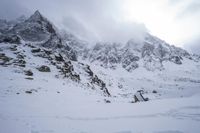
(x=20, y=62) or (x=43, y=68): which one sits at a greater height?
(x=20, y=62)

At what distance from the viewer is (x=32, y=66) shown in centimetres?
4078

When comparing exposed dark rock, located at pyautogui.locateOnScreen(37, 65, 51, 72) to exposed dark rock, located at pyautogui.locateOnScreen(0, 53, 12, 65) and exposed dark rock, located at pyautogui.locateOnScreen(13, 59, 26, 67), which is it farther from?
exposed dark rock, located at pyautogui.locateOnScreen(0, 53, 12, 65)

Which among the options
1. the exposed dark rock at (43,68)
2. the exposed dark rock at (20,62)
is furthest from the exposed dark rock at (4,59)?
the exposed dark rock at (43,68)

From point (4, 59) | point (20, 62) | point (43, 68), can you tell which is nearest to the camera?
point (4, 59)

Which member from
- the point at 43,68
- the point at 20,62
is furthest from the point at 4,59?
the point at 43,68

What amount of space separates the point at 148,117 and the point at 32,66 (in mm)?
34771

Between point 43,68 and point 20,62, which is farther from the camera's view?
point 43,68

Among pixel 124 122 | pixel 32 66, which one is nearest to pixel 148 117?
pixel 124 122

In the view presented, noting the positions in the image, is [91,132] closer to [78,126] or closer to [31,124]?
[78,126]

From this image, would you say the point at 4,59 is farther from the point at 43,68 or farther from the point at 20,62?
the point at 43,68

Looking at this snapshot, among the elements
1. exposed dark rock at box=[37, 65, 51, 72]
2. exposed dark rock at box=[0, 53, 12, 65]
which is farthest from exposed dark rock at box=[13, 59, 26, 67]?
exposed dark rock at box=[37, 65, 51, 72]

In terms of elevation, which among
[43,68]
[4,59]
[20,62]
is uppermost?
[4,59]

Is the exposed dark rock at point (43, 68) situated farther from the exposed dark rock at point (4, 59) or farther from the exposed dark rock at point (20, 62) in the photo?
the exposed dark rock at point (4, 59)

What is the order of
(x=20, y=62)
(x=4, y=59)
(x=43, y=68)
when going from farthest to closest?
(x=43, y=68) → (x=20, y=62) → (x=4, y=59)
